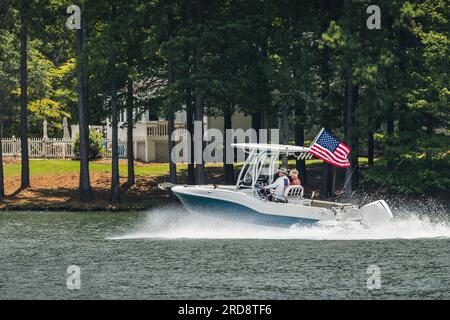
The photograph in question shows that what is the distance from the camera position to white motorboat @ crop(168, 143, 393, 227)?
144ft

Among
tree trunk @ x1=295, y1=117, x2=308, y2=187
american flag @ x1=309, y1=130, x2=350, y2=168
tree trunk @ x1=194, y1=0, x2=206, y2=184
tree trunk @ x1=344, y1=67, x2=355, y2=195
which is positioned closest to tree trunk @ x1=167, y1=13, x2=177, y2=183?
tree trunk @ x1=194, y1=0, x2=206, y2=184

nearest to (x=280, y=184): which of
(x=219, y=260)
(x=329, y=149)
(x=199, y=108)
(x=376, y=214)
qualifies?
(x=329, y=149)

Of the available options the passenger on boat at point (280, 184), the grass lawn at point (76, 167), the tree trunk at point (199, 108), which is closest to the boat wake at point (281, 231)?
the passenger on boat at point (280, 184)

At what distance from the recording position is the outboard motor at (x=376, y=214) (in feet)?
143

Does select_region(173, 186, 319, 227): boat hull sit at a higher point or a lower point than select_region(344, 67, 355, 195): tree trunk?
lower

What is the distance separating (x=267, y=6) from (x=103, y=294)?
3173 cm

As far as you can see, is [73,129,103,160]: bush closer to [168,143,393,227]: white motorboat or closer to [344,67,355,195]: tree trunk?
[344,67,355,195]: tree trunk

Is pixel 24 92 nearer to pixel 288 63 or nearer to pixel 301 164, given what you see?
pixel 288 63

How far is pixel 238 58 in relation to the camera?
2489 inches

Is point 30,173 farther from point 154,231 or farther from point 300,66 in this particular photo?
point 154,231

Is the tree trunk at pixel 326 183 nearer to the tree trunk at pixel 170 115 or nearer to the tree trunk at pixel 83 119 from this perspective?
the tree trunk at pixel 170 115

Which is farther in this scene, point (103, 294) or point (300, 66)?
point (300, 66)

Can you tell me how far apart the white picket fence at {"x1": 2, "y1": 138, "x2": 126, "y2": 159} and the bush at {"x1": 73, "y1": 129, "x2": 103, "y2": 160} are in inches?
32.4
